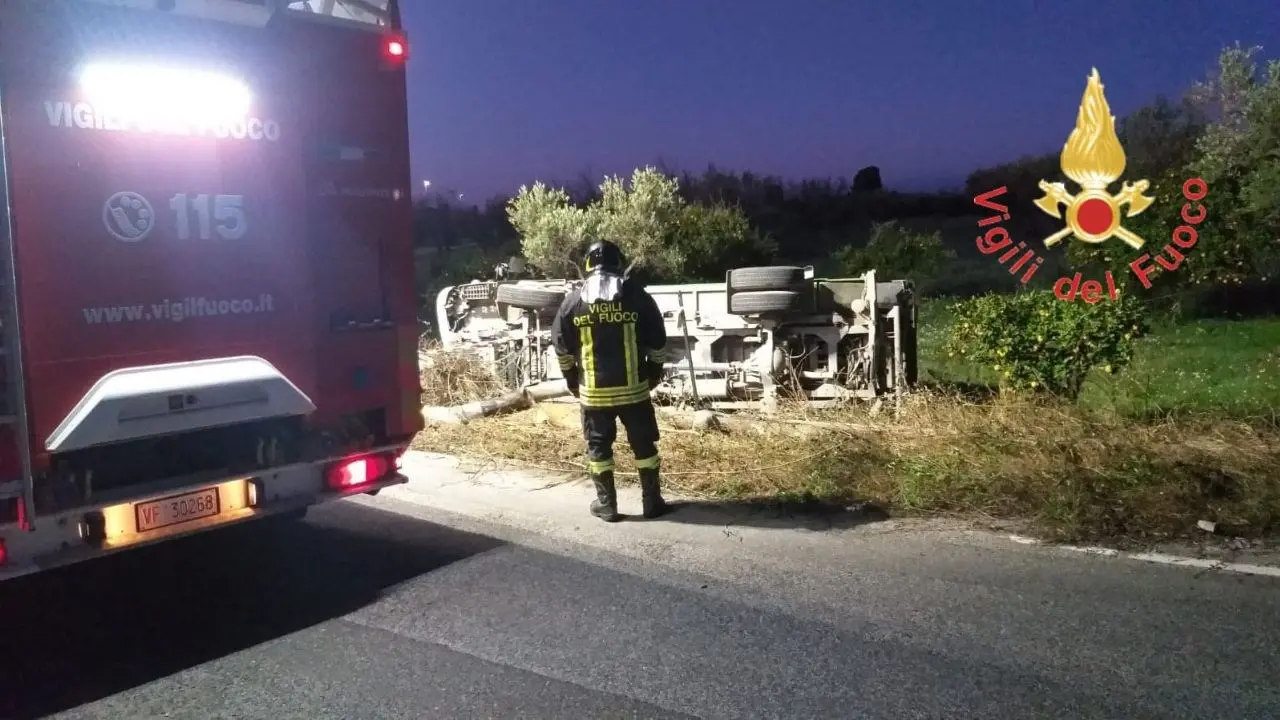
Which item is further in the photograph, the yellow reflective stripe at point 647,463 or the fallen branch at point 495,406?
the fallen branch at point 495,406

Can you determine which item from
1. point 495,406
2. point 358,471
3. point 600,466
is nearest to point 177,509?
point 358,471

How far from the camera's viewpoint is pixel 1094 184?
11453mm

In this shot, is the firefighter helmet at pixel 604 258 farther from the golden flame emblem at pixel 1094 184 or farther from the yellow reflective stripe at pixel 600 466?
the golden flame emblem at pixel 1094 184

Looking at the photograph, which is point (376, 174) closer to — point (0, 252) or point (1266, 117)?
point (0, 252)

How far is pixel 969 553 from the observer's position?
5898 millimetres

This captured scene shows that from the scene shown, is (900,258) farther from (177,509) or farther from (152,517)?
(152,517)

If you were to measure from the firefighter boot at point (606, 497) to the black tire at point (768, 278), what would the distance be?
320 cm

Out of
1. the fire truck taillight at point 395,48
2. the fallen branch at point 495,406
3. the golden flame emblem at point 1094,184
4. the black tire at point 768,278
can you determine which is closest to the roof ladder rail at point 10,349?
the fire truck taillight at point 395,48

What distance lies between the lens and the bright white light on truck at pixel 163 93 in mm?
4758

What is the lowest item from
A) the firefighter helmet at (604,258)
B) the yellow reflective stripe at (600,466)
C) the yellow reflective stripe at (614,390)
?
the yellow reflective stripe at (600,466)

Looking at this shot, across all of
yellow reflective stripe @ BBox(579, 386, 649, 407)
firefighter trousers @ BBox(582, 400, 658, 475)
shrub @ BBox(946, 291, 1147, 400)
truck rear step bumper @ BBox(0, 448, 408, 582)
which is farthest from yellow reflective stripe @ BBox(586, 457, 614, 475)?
shrub @ BBox(946, 291, 1147, 400)

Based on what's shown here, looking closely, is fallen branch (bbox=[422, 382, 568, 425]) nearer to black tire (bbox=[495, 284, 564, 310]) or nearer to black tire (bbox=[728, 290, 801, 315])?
black tire (bbox=[495, 284, 564, 310])

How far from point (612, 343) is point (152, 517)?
9.67ft

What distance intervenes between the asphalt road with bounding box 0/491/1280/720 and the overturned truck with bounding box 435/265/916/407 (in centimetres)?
357
